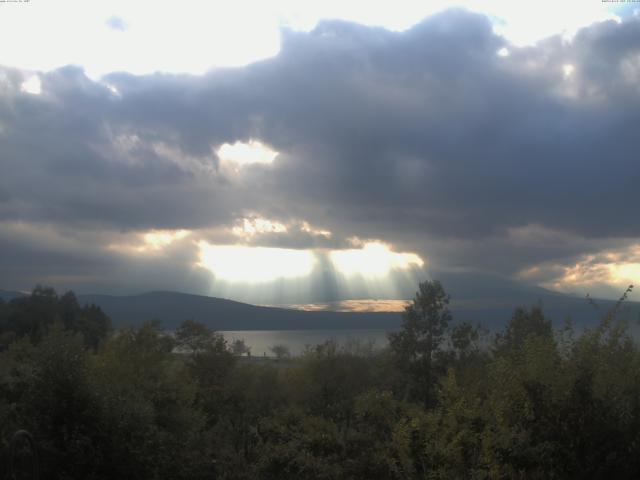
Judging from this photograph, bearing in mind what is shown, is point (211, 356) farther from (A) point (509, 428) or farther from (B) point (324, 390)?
(A) point (509, 428)

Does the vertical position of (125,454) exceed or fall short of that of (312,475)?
it exceeds it

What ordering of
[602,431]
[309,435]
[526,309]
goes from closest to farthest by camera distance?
[602,431], [309,435], [526,309]

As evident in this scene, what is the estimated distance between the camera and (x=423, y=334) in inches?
1711

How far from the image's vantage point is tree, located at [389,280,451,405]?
42.0 meters

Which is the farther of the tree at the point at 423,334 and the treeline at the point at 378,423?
the tree at the point at 423,334

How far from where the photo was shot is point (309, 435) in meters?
24.8

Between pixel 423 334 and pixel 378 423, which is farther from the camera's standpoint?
pixel 423 334

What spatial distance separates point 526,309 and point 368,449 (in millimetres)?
28798

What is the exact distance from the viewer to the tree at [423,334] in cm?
4200

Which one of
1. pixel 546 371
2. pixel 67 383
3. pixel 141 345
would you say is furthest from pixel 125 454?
pixel 141 345

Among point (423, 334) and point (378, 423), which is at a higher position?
point (423, 334)

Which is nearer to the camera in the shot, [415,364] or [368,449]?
[368,449]

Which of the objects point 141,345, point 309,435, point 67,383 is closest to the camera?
point 67,383

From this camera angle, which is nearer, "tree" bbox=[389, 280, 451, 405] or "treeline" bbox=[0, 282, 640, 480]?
"treeline" bbox=[0, 282, 640, 480]
